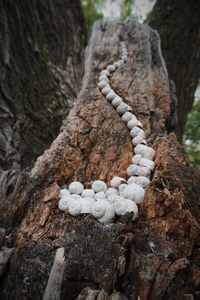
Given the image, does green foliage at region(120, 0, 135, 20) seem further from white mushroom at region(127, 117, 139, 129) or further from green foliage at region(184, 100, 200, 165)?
white mushroom at region(127, 117, 139, 129)

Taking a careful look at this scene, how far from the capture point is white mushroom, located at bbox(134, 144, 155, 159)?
5.67 ft

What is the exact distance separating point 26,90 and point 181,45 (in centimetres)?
210

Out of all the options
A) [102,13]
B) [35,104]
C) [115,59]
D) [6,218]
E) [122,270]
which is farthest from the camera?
[102,13]

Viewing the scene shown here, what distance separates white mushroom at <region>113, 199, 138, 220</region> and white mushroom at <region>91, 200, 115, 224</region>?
3 centimetres

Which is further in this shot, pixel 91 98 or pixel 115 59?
pixel 115 59

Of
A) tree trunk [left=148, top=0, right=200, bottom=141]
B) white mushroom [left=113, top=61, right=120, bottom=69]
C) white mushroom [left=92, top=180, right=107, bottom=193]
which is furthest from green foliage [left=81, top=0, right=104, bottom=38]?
white mushroom [left=92, top=180, right=107, bottom=193]

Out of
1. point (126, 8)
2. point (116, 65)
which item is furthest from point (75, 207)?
point (126, 8)

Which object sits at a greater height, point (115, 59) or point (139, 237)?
point (115, 59)

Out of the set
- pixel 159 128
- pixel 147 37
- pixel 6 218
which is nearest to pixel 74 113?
pixel 159 128

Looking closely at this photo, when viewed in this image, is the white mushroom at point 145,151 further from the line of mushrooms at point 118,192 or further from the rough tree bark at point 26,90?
the rough tree bark at point 26,90

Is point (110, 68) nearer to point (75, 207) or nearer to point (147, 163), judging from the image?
point (147, 163)

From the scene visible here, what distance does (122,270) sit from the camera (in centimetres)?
119

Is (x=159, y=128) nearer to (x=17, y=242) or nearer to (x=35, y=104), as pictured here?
(x=17, y=242)

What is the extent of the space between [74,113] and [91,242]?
3.18ft
